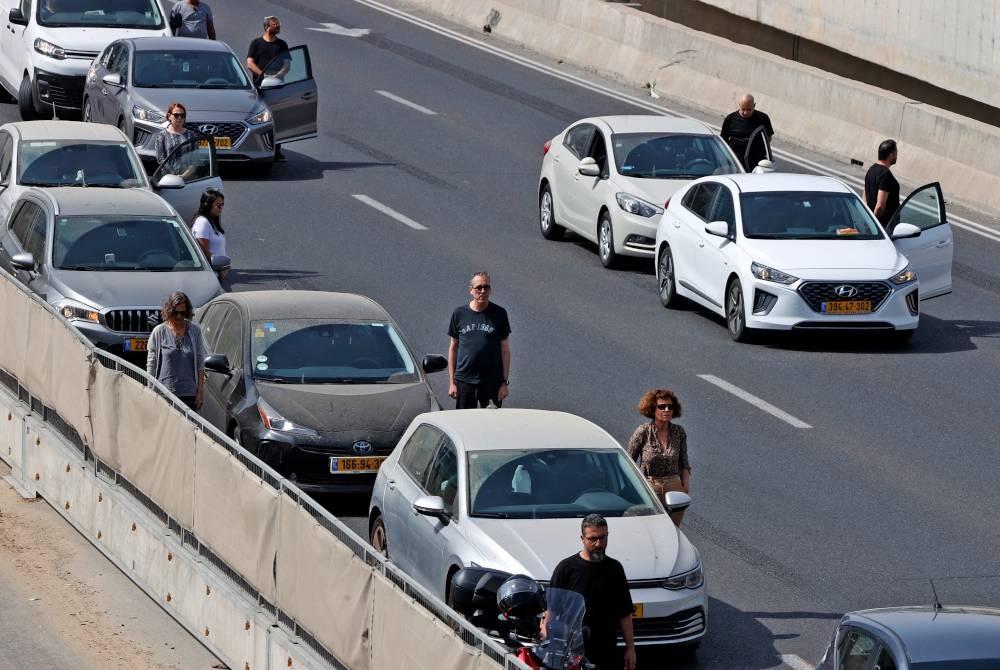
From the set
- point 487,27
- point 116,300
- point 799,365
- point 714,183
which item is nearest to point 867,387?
point 799,365

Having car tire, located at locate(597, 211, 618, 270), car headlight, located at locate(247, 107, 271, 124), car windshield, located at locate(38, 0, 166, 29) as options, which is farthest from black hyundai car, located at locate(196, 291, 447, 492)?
car windshield, located at locate(38, 0, 166, 29)

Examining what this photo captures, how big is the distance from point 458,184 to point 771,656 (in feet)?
53.8

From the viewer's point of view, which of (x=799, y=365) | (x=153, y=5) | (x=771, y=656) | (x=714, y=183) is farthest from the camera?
(x=153, y=5)

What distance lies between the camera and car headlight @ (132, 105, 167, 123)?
26656 mm

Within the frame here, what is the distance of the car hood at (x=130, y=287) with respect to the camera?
18.9 meters

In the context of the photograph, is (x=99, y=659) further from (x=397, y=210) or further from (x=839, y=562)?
(x=397, y=210)

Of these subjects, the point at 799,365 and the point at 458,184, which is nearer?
the point at 799,365

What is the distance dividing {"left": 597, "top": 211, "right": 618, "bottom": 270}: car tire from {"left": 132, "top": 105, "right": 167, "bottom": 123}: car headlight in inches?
246

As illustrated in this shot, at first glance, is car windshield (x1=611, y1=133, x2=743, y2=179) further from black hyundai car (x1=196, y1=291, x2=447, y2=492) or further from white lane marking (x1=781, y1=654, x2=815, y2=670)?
white lane marking (x1=781, y1=654, x2=815, y2=670)

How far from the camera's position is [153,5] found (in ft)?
104

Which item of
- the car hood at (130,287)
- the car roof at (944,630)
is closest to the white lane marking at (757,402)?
the car hood at (130,287)

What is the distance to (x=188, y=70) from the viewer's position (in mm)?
27906

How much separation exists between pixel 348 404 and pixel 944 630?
7.13m

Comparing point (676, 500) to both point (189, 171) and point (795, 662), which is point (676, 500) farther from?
point (189, 171)
